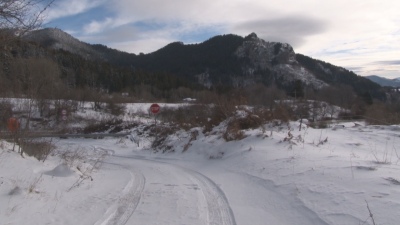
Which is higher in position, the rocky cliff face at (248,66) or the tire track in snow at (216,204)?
the rocky cliff face at (248,66)

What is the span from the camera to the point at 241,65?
Answer: 7485 inches

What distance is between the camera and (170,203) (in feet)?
18.8

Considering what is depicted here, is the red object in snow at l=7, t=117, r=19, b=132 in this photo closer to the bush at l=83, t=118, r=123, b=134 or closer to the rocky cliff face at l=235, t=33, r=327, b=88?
the bush at l=83, t=118, r=123, b=134

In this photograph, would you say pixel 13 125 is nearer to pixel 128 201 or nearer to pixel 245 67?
pixel 128 201

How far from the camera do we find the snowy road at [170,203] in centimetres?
485

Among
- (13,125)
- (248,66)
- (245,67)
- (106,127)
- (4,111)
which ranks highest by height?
(248,66)

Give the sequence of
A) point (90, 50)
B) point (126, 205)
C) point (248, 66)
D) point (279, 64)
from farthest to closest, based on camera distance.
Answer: point (248, 66) → point (279, 64) → point (90, 50) → point (126, 205)

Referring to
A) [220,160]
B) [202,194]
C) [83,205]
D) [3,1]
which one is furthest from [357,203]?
[3,1]

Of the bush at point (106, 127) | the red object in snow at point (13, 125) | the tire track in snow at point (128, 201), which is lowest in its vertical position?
the bush at point (106, 127)

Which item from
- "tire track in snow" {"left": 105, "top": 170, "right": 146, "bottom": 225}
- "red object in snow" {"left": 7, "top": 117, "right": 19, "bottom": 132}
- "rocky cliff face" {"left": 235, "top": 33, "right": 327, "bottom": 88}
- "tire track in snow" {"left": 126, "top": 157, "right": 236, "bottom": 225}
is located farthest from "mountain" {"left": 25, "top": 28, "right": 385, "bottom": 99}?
"red object in snow" {"left": 7, "top": 117, "right": 19, "bottom": 132}

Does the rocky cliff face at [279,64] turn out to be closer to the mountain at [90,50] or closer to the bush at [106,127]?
the mountain at [90,50]

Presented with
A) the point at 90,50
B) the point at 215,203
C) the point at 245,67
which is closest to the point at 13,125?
the point at 215,203

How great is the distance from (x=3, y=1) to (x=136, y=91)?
3681 inches

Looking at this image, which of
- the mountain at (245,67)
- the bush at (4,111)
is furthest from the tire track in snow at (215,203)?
the mountain at (245,67)
